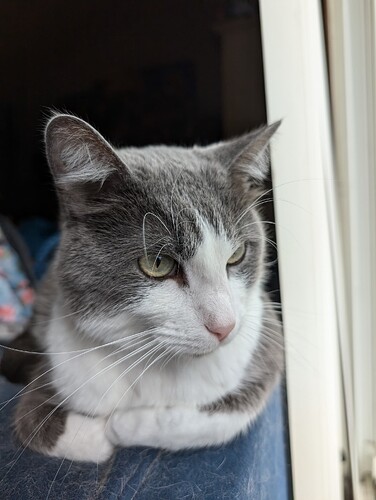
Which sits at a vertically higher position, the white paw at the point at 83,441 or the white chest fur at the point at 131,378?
the white chest fur at the point at 131,378

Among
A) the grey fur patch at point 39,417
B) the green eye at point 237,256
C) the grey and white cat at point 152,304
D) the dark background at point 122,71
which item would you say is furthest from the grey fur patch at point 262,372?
the dark background at point 122,71

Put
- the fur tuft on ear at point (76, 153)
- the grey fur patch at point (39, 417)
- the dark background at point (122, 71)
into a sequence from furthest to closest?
the dark background at point (122, 71) → the grey fur patch at point (39, 417) → the fur tuft on ear at point (76, 153)

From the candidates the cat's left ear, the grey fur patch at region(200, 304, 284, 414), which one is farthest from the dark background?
the grey fur patch at region(200, 304, 284, 414)

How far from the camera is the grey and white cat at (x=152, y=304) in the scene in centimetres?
63

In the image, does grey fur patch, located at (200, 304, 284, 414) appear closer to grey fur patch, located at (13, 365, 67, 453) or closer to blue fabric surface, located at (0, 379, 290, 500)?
blue fabric surface, located at (0, 379, 290, 500)

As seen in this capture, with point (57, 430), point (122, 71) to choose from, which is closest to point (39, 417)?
point (57, 430)

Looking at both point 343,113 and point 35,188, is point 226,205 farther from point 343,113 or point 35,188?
point 35,188

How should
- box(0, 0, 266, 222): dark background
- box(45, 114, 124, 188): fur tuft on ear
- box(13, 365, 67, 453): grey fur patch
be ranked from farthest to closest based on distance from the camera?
box(0, 0, 266, 222): dark background < box(13, 365, 67, 453): grey fur patch < box(45, 114, 124, 188): fur tuft on ear

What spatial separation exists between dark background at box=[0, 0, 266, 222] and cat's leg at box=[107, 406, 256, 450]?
1.39 ft

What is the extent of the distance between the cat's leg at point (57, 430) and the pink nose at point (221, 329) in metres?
0.21

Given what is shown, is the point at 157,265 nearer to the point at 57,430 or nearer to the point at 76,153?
the point at 76,153

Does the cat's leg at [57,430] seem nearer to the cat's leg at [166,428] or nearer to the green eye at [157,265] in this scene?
the cat's leg at [166,428]

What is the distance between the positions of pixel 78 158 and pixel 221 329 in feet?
0.90

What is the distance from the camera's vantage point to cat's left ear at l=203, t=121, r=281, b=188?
2.32ft
